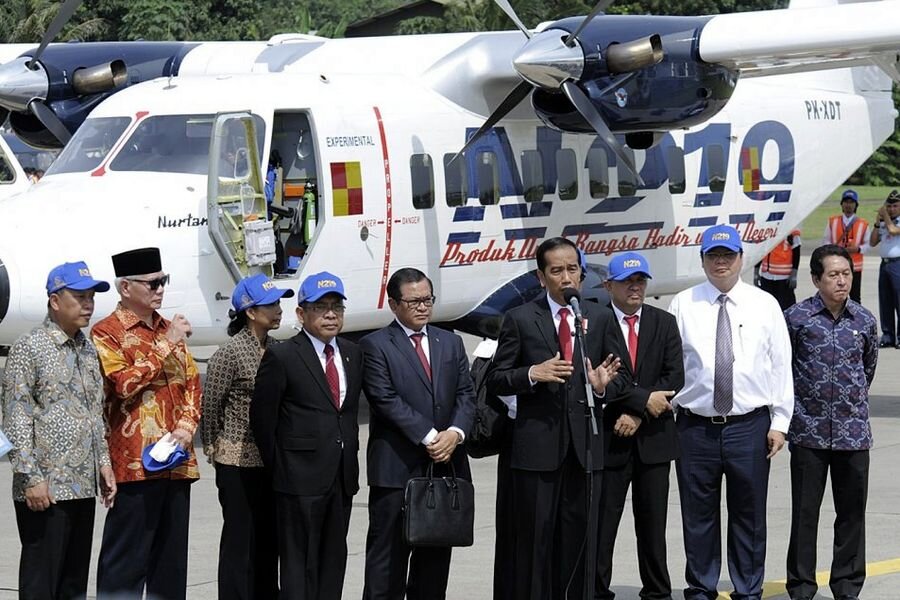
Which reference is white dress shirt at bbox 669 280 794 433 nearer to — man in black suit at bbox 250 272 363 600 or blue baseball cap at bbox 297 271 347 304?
man in black suit at bbox 250 272 363 600

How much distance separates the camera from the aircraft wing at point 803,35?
532 inches

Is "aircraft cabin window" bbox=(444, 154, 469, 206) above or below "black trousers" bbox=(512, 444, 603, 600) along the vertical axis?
above

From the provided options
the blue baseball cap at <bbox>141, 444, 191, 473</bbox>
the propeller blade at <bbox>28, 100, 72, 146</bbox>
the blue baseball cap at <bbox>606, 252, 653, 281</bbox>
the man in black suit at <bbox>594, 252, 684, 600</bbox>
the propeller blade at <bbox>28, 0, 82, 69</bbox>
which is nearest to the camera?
the blue baseball cap at <bbox>141, 444, 191, 473</bbox>

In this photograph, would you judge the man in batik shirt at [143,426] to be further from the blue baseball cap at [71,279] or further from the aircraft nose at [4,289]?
the aircraft nose at [4,289]

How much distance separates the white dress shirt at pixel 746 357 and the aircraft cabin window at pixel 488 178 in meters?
6.55

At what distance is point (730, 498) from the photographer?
26.1 ft

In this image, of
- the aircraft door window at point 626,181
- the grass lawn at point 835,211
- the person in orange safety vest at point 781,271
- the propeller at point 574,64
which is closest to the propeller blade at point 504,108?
the propeller at point 574,64

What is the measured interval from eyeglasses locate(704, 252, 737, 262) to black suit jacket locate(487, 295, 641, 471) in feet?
2.88

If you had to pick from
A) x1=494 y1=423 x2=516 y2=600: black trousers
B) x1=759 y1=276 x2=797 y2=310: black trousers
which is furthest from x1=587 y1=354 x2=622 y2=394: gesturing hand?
x1=759 y1=276 x2=797 y2=310: black trousers

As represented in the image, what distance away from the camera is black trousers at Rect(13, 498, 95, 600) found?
6816mm

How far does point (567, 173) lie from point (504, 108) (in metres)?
1.26

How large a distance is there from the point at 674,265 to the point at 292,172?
4.61m

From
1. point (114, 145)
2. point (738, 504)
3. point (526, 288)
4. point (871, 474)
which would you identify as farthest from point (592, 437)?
point (526, 288)

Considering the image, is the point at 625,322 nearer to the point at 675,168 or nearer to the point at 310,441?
the point at 310,441
